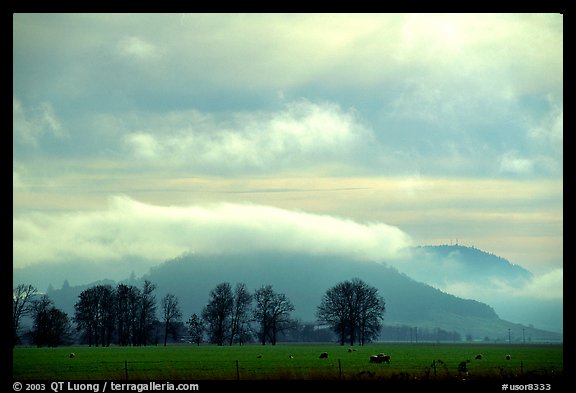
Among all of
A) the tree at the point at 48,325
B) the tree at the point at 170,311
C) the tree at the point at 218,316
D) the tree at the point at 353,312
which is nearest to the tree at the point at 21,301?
the tree at the point at 48,325

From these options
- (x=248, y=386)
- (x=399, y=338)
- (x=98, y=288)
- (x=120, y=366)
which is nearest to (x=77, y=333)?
(x=98, y=288)

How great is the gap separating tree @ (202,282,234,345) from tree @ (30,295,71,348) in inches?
619

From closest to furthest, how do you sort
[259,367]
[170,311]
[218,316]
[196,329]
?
[259,367] < [218,316] < [196,329] < [170,311]

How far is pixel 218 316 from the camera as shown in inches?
3191

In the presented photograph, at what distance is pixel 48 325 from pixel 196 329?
1795 centimetres

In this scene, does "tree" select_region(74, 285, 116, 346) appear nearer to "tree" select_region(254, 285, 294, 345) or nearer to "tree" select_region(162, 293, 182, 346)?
"tree" select_region(162, 293, 182, 346)

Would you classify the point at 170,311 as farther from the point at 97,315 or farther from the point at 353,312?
the point at 353,312

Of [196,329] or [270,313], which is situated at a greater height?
[270,313]

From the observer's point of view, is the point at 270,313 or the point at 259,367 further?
the point at 270,313

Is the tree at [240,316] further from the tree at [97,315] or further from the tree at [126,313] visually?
the tree at [97,315]

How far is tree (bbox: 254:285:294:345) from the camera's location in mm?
83037

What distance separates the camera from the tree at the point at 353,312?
80562 mm

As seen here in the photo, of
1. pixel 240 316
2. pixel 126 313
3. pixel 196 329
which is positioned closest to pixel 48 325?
pixel 126 313
